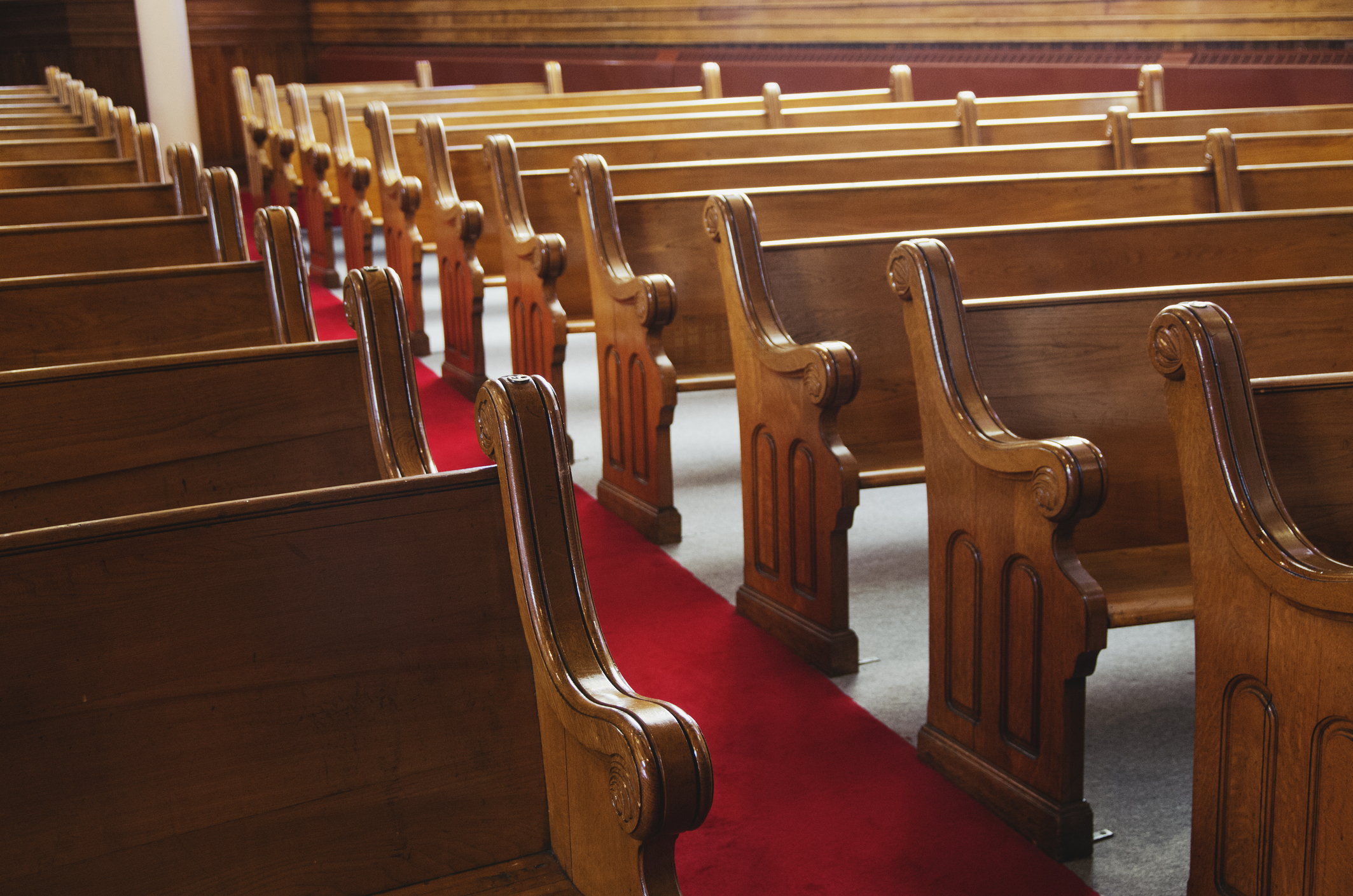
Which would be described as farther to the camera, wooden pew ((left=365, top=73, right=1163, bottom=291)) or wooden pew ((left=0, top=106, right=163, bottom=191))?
wooden pew ((left=365, top=73, right=1163, bottom=291))

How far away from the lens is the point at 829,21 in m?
7.12

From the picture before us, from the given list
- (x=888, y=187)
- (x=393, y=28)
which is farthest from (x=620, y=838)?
(x=393, y=28)

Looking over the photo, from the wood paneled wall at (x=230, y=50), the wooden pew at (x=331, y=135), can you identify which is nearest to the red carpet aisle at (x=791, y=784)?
the wooden pew at (x=331, y=135)

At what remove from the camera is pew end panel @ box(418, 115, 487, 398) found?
13.3 feet

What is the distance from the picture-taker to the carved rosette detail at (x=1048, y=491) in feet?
5.79

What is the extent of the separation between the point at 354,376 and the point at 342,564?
593mm

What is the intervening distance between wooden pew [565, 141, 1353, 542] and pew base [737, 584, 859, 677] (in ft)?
1.69

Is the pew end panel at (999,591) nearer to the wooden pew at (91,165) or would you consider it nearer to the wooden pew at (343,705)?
the wooden pew at (343,705)

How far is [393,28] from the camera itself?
11008 millimetres

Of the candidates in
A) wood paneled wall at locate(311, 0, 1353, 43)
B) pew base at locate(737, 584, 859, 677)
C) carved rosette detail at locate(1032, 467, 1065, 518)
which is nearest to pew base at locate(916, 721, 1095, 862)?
pew base at locate(737, 584, 859, 677)

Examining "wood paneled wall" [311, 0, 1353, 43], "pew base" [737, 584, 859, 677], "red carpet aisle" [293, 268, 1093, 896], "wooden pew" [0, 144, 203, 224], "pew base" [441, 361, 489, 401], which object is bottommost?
"red carpet aisle" [293, 268, 1093, 896]

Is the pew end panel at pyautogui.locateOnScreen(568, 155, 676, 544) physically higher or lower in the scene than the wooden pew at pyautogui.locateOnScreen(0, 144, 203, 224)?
lower

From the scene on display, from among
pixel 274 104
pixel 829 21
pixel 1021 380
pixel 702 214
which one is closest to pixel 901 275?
pixel 1021 380

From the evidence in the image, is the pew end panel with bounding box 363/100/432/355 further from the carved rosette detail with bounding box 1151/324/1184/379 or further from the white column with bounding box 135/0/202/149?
the white column with bounding box 135/0/202/149
